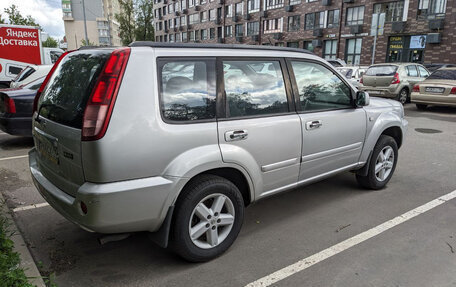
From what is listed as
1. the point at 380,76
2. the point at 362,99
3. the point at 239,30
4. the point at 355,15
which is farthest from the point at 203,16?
the point at 362,99

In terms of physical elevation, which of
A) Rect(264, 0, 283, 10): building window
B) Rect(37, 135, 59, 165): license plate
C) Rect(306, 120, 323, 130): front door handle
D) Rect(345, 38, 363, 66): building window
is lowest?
Rect(37, 135, 59, 165): license plate

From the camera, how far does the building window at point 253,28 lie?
4784cm

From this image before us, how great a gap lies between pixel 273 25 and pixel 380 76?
34045 mm

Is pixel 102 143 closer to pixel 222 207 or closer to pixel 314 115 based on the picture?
pixel 222 207

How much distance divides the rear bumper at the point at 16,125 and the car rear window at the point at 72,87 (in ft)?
13.5

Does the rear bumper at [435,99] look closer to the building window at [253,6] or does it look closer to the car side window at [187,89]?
the car side window at [187,89]

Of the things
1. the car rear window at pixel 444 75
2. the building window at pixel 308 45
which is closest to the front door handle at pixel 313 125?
the car rear window at pixel 444 75

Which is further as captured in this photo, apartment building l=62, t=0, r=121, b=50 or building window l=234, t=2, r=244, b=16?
apartment building l=62, t=0, r=121, b=50

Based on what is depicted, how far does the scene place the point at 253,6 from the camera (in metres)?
48.0

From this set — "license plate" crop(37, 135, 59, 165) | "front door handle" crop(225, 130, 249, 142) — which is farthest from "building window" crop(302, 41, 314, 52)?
"license plate" crop(37, 135, 59, 165)

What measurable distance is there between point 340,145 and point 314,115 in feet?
1.80

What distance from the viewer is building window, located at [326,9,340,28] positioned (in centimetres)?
3612

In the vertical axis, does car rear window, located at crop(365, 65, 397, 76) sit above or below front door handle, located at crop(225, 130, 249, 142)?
above

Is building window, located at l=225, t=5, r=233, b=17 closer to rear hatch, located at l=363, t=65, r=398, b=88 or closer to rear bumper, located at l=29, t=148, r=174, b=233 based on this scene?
rear hatch, located at l=363, t=65, r=398, b=88
